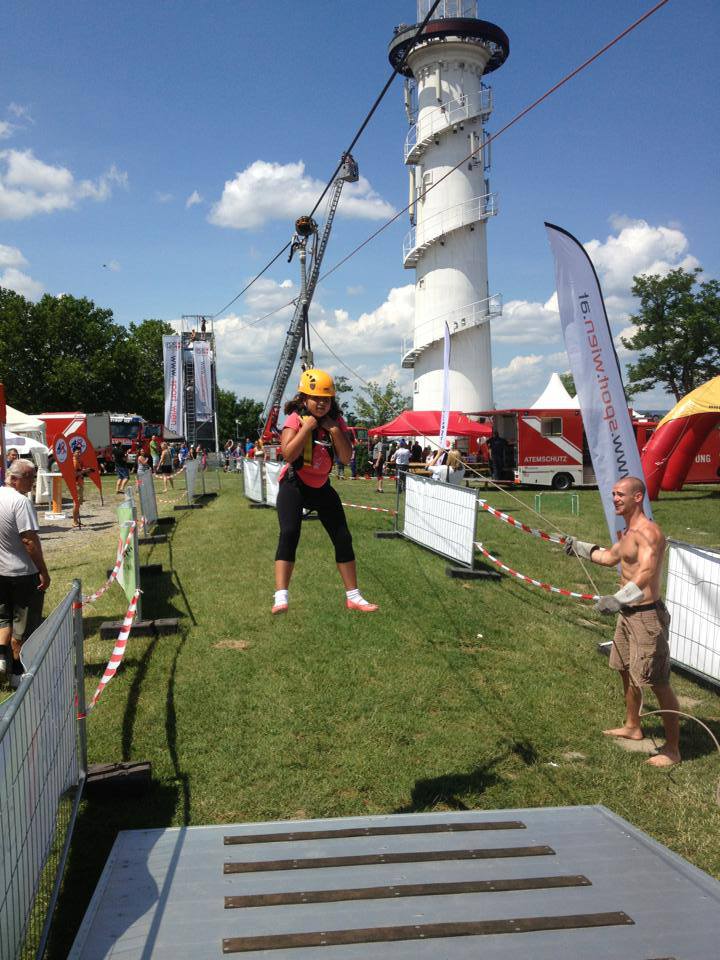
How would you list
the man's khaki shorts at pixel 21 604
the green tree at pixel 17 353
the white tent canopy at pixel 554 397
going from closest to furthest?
the man's khaki shorts at pixel 21 604, the white tent canopy at pixel 554 397, the green tree at pixel 17 353

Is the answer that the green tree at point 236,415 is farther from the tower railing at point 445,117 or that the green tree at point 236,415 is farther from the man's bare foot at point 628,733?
the man's bare foot at point 628,733

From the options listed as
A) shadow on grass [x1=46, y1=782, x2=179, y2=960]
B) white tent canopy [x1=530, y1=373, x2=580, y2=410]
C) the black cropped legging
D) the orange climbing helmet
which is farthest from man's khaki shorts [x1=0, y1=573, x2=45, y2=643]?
white tent canopy [x1=530, y1=373, x2=580, y2=410]

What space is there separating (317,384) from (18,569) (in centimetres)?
417

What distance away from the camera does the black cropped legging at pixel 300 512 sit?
512 centimetres

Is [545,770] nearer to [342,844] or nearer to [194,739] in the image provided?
[342,844]

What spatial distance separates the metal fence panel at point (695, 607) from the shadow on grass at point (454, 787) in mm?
2834

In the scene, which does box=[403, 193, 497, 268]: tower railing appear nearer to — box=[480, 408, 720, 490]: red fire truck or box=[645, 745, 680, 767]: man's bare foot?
box=[480, 408, 720, 490]: red fire truck

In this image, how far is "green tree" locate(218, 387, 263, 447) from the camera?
412 ft

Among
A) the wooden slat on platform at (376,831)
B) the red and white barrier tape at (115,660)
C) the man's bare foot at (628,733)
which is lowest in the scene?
the man's bare foot at (628,733)

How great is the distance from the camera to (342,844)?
15.3ft

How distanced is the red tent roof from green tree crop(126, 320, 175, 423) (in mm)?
38338

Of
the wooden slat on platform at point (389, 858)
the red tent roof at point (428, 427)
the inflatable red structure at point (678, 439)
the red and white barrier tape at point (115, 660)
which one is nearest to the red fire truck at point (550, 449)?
the red tent roof at point (428, 427)

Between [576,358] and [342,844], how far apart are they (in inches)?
186

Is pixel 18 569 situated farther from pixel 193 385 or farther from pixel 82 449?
pixel 193 385
